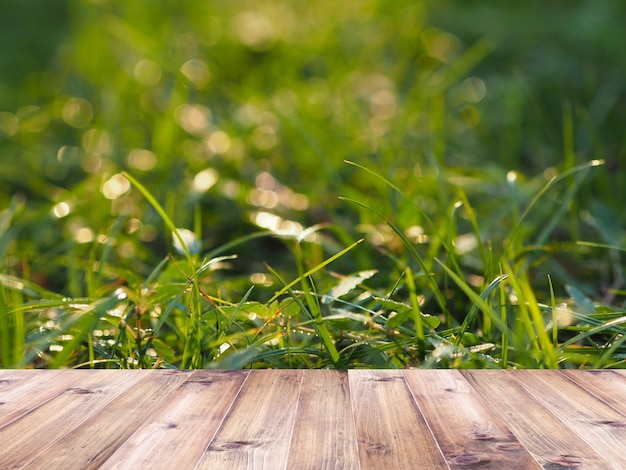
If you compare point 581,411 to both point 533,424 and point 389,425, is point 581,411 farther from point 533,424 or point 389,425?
point 389,425

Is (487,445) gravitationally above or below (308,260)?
below

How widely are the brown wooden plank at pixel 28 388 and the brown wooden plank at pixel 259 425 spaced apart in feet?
0.74

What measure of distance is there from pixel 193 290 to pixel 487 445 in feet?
1.61

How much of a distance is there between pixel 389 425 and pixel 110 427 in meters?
0.28

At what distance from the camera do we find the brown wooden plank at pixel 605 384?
84cm

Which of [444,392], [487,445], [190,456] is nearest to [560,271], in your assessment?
[444,392]

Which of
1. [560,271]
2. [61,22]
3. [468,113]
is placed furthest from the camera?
[61,22]

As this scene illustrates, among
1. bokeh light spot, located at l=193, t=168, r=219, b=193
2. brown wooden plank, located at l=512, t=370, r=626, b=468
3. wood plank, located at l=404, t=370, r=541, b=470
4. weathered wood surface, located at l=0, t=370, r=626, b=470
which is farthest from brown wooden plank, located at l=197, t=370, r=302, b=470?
bokeh light spot, located at l=193, t=168, r=219, b=193

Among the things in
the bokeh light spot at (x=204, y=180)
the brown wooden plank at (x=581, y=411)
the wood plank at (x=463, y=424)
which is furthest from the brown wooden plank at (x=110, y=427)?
the bokeh light spot at (x=204, y=180)

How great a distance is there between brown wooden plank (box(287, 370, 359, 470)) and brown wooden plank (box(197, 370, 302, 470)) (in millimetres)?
10

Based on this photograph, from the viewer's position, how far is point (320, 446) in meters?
0.69

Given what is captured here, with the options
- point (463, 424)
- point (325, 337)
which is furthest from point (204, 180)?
point (463, 424)

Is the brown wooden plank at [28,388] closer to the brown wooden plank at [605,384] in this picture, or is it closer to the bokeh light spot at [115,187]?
the brown wooden plank at [605,384]

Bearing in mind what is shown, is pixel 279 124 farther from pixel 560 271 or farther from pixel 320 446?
pixel 320 446
